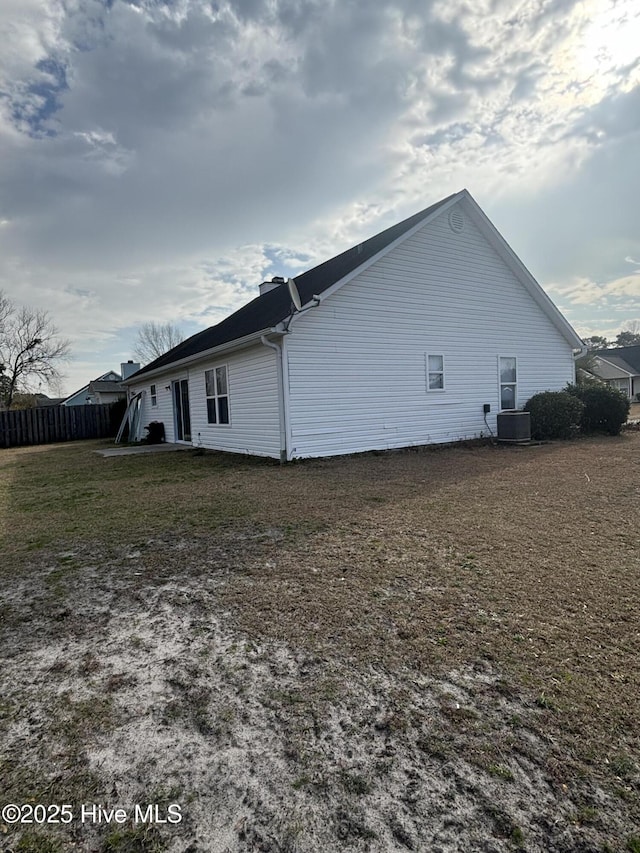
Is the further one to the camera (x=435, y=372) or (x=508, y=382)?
(x=508, y=382)

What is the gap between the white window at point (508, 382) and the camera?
42.6 ft

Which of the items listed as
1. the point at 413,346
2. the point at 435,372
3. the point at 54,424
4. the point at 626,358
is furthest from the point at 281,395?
the point at 626,358

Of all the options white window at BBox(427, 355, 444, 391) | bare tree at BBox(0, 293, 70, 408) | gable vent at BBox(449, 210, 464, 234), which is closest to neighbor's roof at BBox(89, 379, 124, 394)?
bare tree at BBox(0, 293, 70, 408)

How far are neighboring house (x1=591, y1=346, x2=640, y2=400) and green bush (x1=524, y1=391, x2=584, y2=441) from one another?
3287cm

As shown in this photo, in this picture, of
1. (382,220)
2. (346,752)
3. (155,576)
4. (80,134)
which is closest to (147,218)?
(80,134)

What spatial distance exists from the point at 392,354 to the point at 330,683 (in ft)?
30.5

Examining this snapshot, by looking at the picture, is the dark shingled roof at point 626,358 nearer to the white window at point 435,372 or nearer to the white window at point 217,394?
the white window at point 435,372

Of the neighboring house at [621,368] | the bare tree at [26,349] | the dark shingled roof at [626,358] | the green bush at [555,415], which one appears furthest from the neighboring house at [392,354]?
the dark shingled roof at [626,358]

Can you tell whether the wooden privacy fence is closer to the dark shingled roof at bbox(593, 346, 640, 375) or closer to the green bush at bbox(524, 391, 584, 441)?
the green bush at bbox(524, 391, 584, 441)

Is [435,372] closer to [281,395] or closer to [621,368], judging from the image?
[281,395]

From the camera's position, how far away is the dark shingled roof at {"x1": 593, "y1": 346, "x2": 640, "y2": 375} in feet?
142

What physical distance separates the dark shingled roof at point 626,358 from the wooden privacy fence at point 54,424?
4634 centimetres

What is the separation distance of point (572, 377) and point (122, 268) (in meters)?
15.9

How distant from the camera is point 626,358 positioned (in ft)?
148
